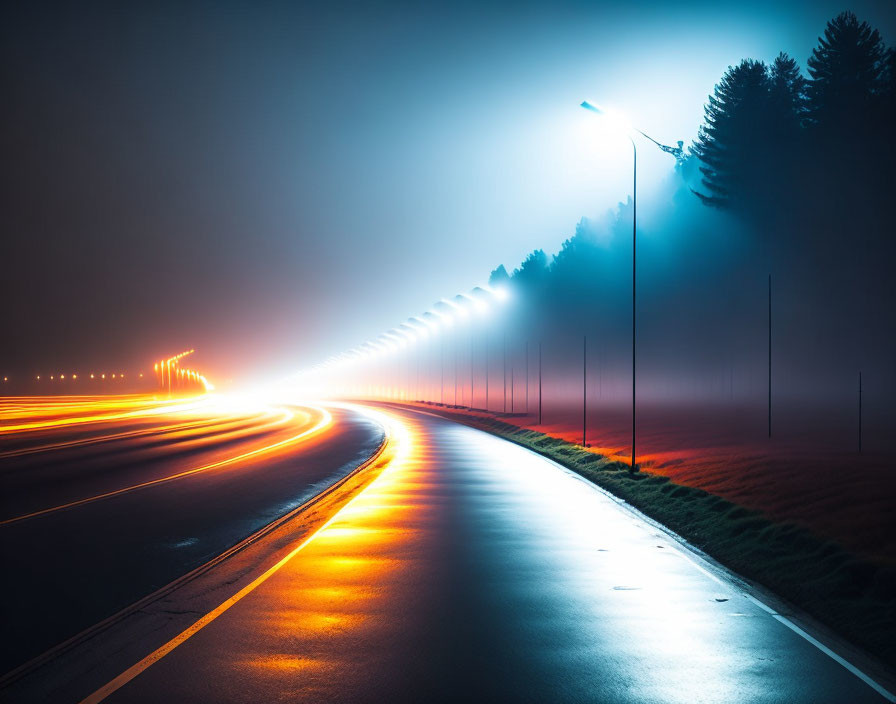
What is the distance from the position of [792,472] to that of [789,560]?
8381mm

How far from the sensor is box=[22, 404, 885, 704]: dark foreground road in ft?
19.0

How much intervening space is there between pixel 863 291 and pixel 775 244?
9.36m

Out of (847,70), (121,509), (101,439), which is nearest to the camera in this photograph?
(121,509)

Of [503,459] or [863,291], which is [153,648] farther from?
[863,291]

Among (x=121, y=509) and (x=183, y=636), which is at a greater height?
(x=183, y=636)

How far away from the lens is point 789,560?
1013cm

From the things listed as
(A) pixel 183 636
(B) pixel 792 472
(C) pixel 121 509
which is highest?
(B) pixel 792 472

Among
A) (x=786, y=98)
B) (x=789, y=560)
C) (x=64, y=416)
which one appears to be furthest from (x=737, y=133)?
(x=789, y=560)

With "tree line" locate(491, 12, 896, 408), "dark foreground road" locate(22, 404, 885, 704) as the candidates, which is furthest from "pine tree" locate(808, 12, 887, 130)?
"dark foreground road" locate(22, 404, 885, 704)

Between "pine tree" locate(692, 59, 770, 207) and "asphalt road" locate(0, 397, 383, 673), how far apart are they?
187 feet

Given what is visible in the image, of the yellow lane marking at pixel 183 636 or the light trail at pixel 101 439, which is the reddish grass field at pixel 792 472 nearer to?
the yellow lane marking at pixel 183 636

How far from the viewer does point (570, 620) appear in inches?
296

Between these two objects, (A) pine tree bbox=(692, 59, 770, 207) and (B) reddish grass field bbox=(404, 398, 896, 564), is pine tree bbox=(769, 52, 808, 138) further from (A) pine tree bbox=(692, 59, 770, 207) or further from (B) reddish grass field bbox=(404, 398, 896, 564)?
(B) reddish grass field bbox=(404, 398, 896, 564)

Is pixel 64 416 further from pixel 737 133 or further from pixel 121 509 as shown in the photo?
pixel 737 133
